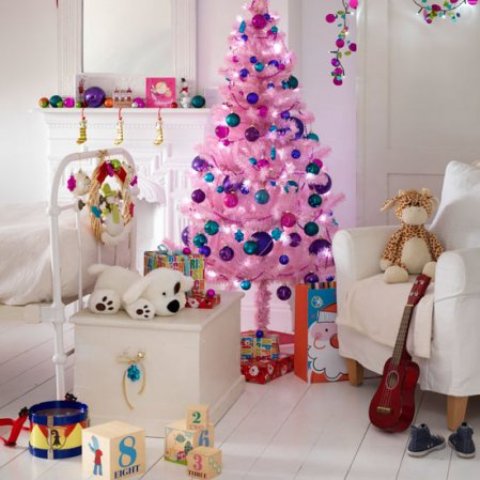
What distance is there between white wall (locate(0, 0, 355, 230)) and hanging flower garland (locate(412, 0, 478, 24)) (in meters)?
0.48

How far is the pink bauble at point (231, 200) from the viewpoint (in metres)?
3.94

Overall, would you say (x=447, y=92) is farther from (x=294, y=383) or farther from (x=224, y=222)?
(x=294, y=383)

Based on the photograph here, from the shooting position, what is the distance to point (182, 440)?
2.82 metres

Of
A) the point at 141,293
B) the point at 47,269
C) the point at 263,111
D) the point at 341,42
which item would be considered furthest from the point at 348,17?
the point at 47,269

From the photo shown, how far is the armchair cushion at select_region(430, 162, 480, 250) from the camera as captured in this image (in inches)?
139

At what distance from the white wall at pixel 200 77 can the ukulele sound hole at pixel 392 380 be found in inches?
76.6

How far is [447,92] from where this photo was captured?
4738 millimetres

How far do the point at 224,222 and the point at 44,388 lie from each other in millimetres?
992

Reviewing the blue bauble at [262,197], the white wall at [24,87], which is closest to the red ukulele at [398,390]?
the blue bauble at [262,197]

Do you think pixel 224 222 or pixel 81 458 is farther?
pixel 224 222

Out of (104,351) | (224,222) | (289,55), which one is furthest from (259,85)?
(104,351)

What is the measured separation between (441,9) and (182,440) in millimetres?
2685

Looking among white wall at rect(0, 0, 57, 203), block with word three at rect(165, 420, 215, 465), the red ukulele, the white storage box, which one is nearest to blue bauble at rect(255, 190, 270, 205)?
the white storage box

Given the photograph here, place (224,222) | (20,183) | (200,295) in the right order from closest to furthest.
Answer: (200,295) < (224,222) < (20,183)
